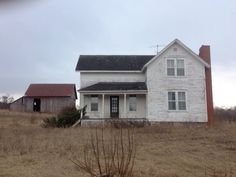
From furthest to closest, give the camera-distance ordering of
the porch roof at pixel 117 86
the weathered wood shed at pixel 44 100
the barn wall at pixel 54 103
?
the weathered wood shed at pixel 44 100 → the barn wall at pixel 54 103 → the porch roof at pixel 117 86

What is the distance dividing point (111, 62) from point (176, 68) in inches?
242

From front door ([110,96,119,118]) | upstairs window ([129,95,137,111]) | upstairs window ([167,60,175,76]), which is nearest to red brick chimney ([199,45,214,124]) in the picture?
upstairs window ([167,60,175,76])

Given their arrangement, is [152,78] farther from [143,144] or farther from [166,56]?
[143,144]

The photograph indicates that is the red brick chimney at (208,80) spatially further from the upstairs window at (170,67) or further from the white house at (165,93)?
the upstairs window at (170,67)

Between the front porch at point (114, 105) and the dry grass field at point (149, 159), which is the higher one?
the front porch at point (114, 105)

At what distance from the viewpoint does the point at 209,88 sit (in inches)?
1062

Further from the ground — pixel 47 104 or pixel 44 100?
pixel 44 100

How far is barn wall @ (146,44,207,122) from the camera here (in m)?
25.9

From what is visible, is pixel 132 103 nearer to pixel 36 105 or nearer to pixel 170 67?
pixel 170 67

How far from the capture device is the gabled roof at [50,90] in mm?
55156

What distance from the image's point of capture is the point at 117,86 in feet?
87.9

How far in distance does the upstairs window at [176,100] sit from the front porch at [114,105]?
2255 mm

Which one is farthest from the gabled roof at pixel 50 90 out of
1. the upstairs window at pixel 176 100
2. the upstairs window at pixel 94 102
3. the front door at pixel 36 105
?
the upstairs window at pixel 176 100

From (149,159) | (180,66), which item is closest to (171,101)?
(180,66)
